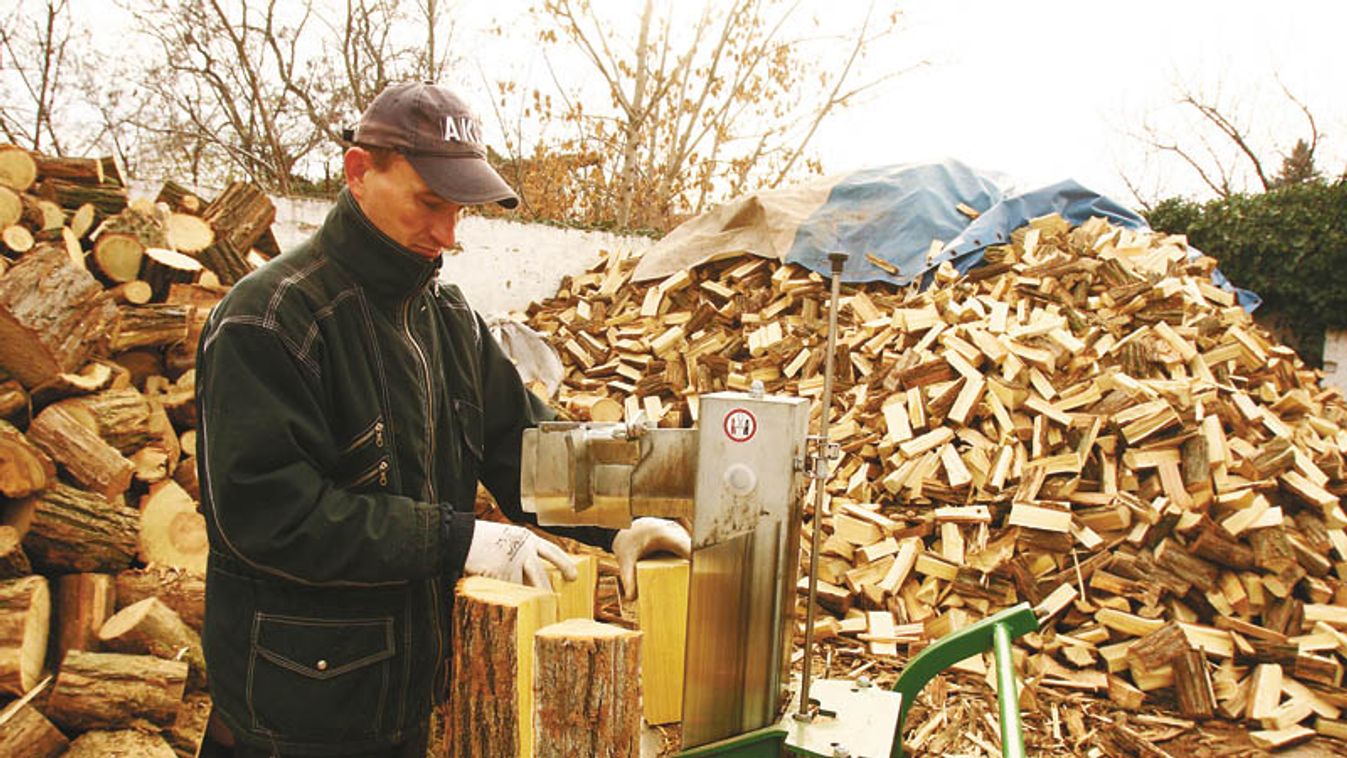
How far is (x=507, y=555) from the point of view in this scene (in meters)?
1.77

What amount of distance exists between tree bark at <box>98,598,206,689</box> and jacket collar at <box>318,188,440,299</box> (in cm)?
202

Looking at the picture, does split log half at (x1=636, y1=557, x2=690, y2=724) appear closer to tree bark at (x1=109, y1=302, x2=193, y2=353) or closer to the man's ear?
the man's ear

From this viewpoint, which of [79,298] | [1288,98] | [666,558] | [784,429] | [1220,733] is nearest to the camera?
[784,429]

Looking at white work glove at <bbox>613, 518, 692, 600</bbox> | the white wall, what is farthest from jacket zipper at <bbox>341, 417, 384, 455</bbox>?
the white wall

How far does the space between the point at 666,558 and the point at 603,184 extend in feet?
36.9

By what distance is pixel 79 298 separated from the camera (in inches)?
143

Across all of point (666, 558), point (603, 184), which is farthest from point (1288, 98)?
point (666, 558)

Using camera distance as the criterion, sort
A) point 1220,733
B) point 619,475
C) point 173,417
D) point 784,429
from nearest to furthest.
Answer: point 784,429
point 619,475
point 1220,733
point 173,417

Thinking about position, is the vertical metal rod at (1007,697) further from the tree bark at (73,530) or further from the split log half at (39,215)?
the split log half at (39,215)

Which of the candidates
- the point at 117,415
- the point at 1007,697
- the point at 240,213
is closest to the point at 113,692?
the point at 117,415

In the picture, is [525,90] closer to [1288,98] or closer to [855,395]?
[855,395]

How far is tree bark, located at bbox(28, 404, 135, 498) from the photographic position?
3.39 metres

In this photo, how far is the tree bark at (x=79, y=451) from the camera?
133 inches

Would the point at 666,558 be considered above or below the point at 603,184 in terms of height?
below
